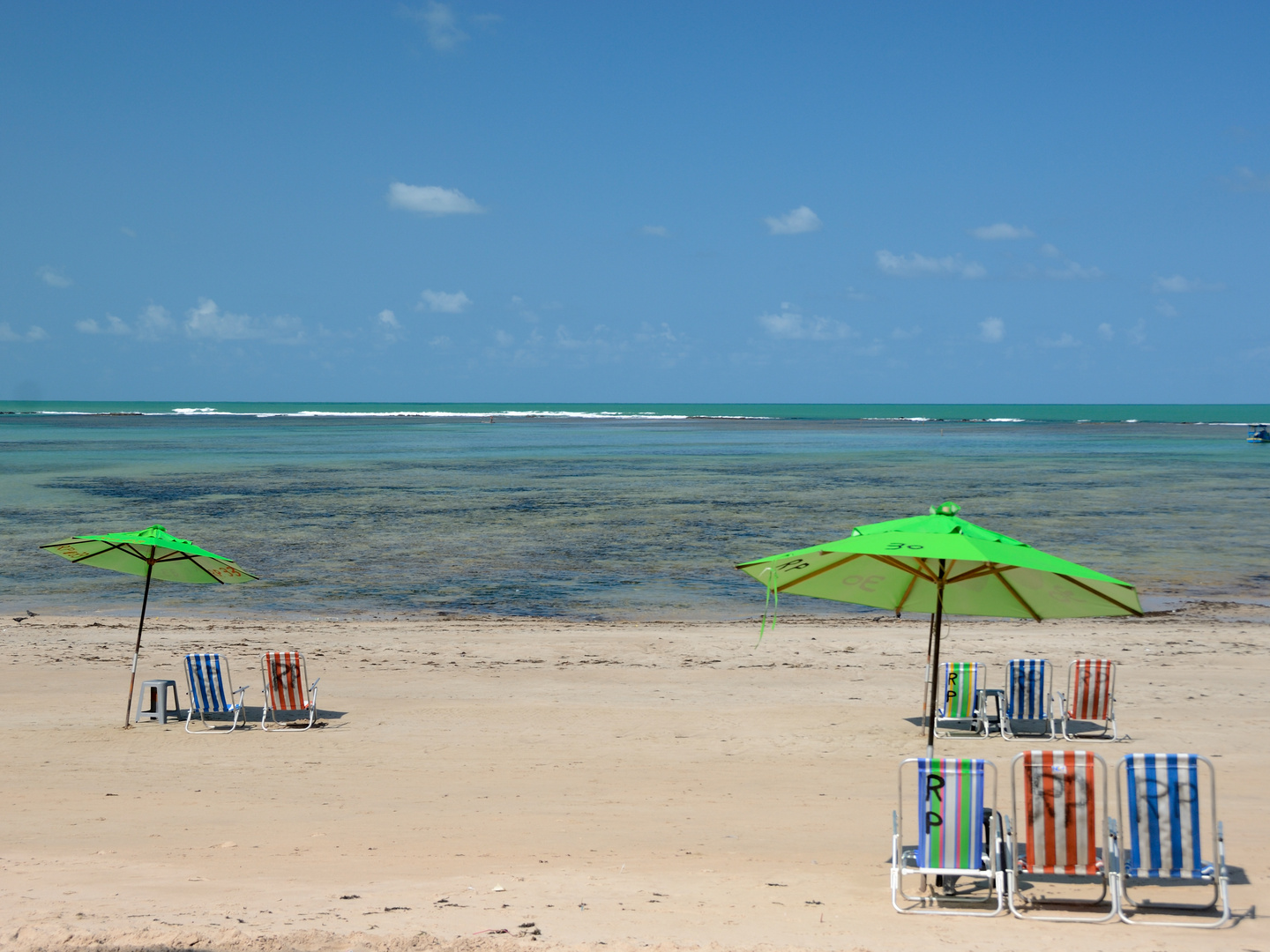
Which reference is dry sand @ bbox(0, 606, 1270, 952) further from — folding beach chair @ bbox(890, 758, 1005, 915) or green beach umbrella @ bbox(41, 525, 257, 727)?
green beach umbrella @ bbox(41, 525, 257, 727)

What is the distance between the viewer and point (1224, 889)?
19.9 ft

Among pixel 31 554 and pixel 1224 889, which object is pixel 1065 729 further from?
pixel 31 554

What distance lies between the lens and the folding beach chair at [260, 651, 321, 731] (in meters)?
11.3

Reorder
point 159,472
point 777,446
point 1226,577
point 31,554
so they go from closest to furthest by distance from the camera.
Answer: point 1226,577 < point 31,554 < point 159,472 < point 777,446

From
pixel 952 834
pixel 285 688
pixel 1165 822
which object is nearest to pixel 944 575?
pixel 952 834

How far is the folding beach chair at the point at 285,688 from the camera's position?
11.3 m

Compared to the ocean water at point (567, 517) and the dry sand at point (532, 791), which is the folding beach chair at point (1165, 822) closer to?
the dry sand at point (532, 791)

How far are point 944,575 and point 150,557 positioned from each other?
8329 mm

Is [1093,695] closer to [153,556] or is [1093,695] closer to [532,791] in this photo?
[532,791]

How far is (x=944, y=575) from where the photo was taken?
24.5ft

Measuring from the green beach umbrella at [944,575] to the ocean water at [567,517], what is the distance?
10.5m

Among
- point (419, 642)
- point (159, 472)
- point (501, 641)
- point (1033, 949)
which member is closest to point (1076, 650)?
point (501, 641)

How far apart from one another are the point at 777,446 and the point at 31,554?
5832 centimetres

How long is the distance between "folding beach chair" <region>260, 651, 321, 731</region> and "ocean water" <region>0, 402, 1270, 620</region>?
716cm
